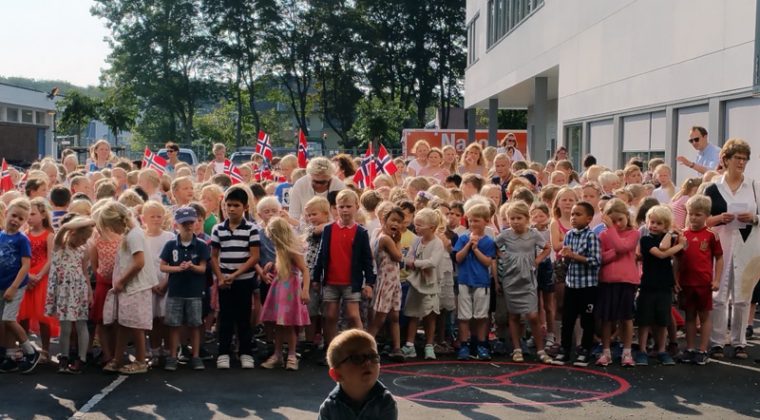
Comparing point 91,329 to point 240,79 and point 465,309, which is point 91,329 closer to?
point 465,309

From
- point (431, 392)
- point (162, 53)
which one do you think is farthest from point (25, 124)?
point (431, 392)

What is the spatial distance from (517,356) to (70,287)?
14.2 ft

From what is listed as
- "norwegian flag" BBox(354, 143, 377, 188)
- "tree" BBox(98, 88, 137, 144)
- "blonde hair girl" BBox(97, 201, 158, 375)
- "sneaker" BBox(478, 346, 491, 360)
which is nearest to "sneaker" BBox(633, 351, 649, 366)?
"sneaker" BBox(478, 346, 491, 360)

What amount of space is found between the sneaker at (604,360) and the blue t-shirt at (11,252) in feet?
18.1

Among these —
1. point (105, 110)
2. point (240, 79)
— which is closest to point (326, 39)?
point (240, 79)

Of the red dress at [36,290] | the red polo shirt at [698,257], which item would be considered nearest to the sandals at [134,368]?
the red dress at [36,290]

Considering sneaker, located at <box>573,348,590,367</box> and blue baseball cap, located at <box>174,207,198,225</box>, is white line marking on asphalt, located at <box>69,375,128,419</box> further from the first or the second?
sneaker, located at <box>573,348,590,367</box>

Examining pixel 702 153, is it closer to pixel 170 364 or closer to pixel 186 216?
pixel 186 216

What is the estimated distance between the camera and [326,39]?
73.2m

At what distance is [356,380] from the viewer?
4.52 m

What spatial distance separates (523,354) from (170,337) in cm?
357

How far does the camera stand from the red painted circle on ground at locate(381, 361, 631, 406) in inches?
350

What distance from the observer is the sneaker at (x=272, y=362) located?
1034cm

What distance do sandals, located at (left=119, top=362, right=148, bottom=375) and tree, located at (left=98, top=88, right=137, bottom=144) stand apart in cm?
5326
